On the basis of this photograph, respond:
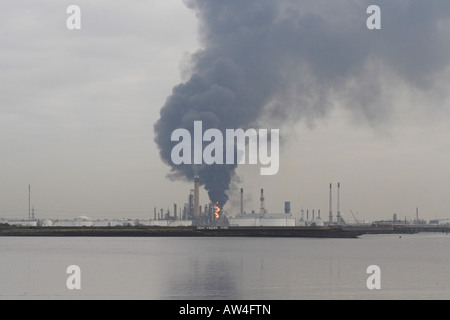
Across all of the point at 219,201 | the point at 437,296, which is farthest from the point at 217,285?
the point at 219,201

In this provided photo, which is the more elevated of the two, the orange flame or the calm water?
the orange flame

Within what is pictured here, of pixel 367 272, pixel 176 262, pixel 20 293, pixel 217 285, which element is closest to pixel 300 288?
pixel 217 285

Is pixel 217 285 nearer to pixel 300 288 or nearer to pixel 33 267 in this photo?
pixel 300 288

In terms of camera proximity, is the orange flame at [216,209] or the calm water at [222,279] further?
the orange flame at [216,209]

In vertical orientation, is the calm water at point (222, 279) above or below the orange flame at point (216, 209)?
below

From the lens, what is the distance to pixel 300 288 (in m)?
52.8

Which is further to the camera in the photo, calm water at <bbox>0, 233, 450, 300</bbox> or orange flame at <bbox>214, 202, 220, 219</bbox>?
orange flame at <bbox>214, 202, 220, 219</bbox>

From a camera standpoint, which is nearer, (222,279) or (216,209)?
(222,279)

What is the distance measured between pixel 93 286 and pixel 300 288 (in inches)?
687

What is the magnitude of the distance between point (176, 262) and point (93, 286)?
2749 cm

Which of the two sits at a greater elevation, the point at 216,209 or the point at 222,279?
the point at 216,209
